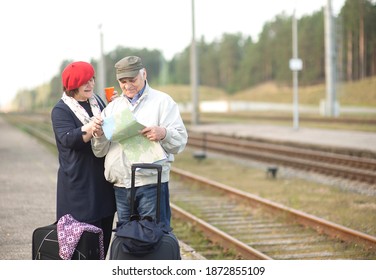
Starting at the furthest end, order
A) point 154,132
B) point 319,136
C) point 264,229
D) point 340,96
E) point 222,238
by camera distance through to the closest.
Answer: point 340,96
point 319,136
point 264,229
point 222,238
point 154,132

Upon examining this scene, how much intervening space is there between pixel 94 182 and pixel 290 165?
11.8 m

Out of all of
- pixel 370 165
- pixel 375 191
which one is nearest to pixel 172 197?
pixel 375 191

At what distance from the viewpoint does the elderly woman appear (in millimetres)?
5062

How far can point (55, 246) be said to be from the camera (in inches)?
207

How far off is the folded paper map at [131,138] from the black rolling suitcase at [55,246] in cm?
66

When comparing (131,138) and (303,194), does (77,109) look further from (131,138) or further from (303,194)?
(303,194)

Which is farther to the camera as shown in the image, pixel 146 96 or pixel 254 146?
pixel 254 146

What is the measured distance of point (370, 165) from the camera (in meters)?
15.0

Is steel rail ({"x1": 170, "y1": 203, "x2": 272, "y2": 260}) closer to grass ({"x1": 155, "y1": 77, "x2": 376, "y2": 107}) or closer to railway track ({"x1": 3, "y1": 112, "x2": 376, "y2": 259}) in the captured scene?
railway track ({"x1": 3, "y1": 112, "x2": 376, "y2": 259})

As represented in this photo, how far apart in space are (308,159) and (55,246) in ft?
42.0

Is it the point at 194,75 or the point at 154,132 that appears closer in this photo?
the point at 154,132

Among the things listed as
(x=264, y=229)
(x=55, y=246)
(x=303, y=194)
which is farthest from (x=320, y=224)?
(x=55, y=246)

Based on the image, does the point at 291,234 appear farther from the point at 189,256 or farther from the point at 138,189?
the point at 138,189

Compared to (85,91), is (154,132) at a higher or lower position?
lower
